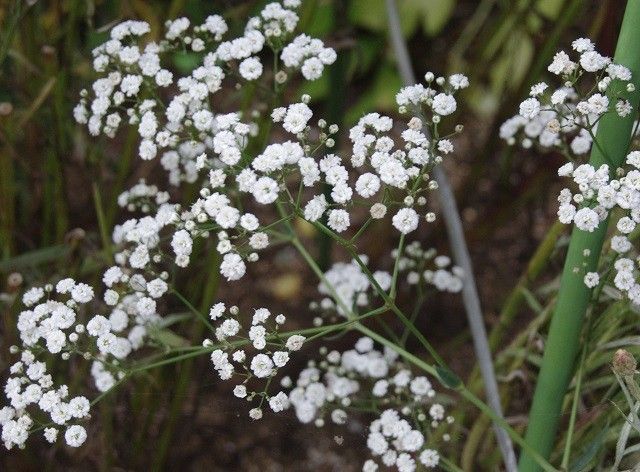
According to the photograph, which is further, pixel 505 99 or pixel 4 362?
pixel 505 99

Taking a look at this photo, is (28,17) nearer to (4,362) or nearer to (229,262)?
(4,362)

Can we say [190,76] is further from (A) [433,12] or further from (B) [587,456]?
(A) [433,12]

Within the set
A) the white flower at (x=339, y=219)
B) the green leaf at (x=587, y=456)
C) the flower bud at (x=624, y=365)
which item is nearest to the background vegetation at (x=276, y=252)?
the green leaf at (x=587, y=456)

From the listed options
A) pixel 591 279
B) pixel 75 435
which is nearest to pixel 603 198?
pixel 591 279

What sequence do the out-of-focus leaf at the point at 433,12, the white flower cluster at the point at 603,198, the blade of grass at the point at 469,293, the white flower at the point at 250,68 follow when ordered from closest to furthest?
the white flower cluster at the point at 603,198 < the white flower at the point at 250,68 < the blade of grass at the point at 469,293 < the out-of-focus leaf at the point at 433,12

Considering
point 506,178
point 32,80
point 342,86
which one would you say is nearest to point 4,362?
point 32,80

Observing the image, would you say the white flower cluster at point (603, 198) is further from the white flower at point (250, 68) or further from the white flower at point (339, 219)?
the white flower at point (250, 68)

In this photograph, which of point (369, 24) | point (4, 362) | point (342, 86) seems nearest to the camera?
point (4, 362)

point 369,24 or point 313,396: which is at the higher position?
point 369,24

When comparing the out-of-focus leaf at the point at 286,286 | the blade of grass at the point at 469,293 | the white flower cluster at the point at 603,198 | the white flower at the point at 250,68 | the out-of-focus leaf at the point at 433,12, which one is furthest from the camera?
the out-of-focus leaf at the point at 433,12
